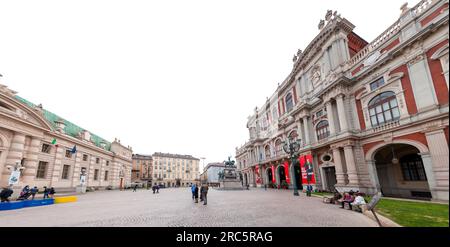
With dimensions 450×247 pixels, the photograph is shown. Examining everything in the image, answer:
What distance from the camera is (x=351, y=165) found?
1582 cm

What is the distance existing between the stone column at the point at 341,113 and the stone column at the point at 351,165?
6.50 ft

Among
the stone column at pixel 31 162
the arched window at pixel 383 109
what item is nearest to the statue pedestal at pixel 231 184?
the arched window at pixel 383 109

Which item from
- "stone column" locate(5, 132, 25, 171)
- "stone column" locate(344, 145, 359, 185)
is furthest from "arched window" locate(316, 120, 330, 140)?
"stone column" locate(5, 132, 25, 171)

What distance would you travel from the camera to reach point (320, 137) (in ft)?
68.9

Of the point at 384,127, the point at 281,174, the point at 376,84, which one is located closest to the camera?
the point at 384,127

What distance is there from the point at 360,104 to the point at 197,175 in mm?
70407

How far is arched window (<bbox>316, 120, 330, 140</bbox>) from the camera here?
2014cm

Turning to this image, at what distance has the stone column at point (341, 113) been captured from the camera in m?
16.8

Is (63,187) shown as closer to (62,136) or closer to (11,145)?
(62,136)

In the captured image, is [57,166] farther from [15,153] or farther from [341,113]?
[341,113]

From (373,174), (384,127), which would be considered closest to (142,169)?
(373,174)

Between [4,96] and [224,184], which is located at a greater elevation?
[4,96]

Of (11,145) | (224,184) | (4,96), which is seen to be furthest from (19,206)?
(224,184)

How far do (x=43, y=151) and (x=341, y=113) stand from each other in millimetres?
32787
